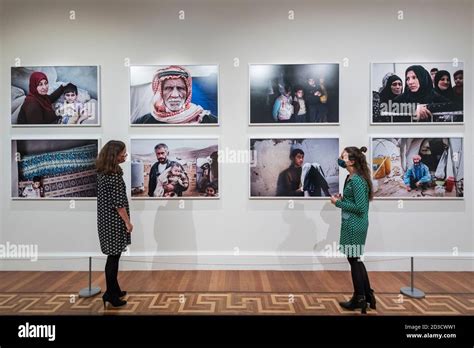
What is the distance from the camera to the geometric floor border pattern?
10.8 feet

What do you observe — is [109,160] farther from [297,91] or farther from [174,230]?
[297,91]

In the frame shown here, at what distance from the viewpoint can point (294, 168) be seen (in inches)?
179

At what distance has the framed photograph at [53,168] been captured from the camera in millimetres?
4574

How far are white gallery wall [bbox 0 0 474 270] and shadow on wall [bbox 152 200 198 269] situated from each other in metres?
0.01

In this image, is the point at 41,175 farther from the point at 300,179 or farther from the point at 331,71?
the point at 331,71

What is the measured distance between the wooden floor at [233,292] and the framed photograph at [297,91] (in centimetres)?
222

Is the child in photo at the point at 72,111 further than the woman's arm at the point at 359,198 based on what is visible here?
Yes

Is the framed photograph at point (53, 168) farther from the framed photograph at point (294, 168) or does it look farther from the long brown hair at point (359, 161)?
the long brown hair at point (359, 161)

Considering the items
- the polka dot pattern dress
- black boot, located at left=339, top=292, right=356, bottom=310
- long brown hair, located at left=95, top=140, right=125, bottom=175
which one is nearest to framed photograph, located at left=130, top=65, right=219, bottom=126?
long brown hair, located at left=95, top=140, right=125, bottom=175

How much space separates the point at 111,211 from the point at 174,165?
1.44 metres

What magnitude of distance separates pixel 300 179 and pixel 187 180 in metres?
1.63

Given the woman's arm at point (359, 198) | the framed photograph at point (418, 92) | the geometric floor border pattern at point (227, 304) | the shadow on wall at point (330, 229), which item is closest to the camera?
the woman's arm at point (359, 198)

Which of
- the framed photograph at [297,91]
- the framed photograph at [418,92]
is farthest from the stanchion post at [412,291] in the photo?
the framed photograph at [297,91]

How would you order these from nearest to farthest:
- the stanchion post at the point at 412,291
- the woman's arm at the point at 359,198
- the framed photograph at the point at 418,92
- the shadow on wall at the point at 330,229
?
the woman's arm at the point at 359,198, the stanchion post at the point at 412,291, the framed photograph at the point at 418,92, the shadow on wall at the point at 330,229
